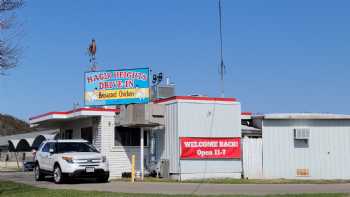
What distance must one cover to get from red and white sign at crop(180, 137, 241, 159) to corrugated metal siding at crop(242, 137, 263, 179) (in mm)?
345

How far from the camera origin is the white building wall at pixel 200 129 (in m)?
25.1

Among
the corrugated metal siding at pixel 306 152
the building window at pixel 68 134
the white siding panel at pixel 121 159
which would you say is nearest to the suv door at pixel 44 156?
the white siding panel at pixel 121 159

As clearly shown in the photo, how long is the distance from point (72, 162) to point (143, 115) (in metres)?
4.63

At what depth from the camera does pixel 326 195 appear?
1648 cm

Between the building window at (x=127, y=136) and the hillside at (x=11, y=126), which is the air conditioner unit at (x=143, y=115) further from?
the hillside at (x=11, y=126)

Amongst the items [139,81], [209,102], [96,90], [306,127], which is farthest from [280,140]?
[96,90]

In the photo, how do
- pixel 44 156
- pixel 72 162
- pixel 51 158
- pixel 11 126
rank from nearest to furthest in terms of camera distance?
1. pixel 72 162
2. pixel 51 158
3. pixel 44 156
4. pixel 11 126

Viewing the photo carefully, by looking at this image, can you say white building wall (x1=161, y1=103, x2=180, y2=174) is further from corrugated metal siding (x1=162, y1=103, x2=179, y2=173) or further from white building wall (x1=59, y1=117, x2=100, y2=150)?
white building wall (x1=59, y1=117, x2=100, y2=150)

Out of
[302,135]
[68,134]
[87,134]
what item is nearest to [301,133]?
[302,135]

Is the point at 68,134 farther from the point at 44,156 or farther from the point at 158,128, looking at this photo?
the point at 44,156

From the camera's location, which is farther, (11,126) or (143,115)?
(11,126)

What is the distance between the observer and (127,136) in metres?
27.8

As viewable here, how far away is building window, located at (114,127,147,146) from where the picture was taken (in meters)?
27.4

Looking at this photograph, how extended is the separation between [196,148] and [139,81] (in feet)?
13.8
